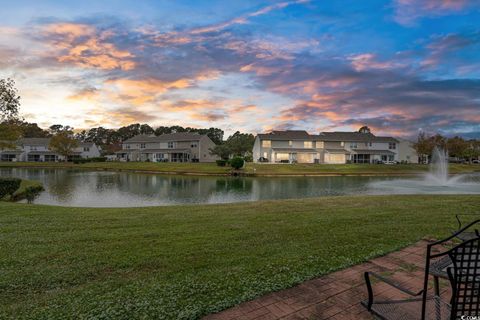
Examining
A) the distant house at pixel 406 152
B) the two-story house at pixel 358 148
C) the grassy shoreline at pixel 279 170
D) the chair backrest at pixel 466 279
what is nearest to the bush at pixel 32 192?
the grassy shoreline at pixel 279 170

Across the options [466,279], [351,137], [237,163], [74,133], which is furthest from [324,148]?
[74,133]

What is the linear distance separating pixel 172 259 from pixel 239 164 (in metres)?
37.6

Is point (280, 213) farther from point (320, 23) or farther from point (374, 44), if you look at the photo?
point (374, 44)

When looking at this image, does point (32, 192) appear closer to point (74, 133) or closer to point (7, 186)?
point (7, 186)

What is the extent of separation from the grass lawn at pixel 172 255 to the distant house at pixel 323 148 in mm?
49416

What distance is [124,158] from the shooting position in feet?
240

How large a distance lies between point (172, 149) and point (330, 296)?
215ft

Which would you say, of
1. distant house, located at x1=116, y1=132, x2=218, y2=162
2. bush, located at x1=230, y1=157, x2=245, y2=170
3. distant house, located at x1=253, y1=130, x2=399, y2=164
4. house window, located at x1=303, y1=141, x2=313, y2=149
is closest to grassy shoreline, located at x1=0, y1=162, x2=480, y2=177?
bush, located at x1=230, y1=157, x2=245, y2=170

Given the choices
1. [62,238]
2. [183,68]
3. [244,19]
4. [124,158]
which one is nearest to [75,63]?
[183,68]

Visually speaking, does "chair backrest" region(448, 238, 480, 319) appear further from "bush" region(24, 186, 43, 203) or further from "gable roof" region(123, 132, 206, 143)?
"gable roof" region(123, 132, 206, 143)

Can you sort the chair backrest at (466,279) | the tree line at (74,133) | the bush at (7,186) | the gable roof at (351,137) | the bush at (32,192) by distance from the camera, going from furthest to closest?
the gable roof at (351,137) < the tree line at (74,133) < the bush at (32,192) < the bush at (7,186) < the chair backrest at (466,279)

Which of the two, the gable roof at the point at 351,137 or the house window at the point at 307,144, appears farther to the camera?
the gable roof at the point at 351,137

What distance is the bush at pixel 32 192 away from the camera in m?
19.2

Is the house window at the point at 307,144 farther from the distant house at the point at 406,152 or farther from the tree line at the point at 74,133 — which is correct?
the distant house at the point at 406,152
